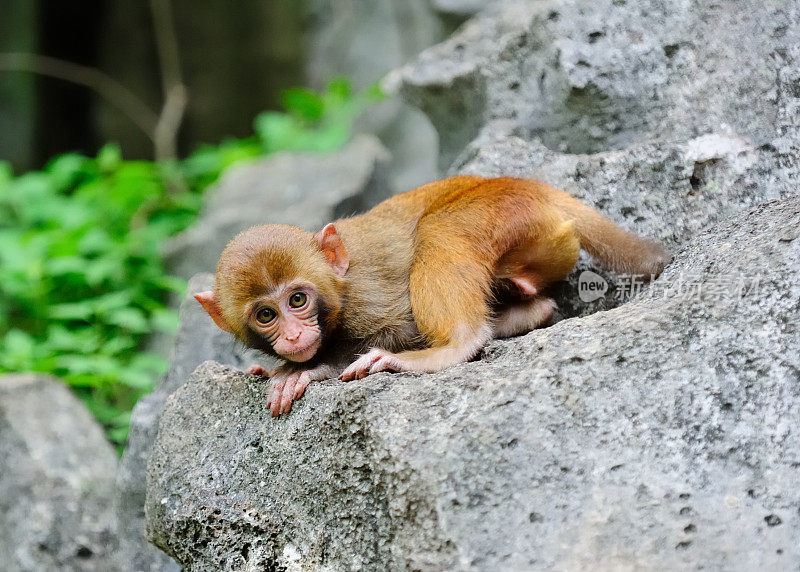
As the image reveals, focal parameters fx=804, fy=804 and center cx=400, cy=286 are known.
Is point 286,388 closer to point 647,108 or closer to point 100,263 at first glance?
point 647,108

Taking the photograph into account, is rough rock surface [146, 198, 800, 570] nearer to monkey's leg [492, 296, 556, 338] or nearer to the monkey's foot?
the monkey's foot

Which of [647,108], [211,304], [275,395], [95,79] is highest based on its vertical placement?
[647,108]

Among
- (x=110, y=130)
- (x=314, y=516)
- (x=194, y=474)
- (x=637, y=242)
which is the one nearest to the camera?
(x=314, y=516)

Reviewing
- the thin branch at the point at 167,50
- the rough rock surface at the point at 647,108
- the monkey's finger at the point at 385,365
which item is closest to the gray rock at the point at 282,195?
the rough rock surface at the point at 647,108

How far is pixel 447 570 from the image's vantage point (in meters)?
2.59

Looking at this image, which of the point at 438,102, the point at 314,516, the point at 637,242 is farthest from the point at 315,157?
the point at 314,516

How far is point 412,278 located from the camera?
12.6ft

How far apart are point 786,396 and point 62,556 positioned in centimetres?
463

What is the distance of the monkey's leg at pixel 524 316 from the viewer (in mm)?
4008

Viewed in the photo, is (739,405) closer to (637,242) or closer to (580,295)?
(637,242)

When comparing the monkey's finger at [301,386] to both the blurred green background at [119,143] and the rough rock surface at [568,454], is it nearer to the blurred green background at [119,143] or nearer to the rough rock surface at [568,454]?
the rough rock surface at [568,454]

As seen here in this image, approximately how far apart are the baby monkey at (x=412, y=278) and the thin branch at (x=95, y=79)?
9397 mm

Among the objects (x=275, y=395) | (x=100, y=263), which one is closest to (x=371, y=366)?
(x=275, y=395)

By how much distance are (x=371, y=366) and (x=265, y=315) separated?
1.91 feet
